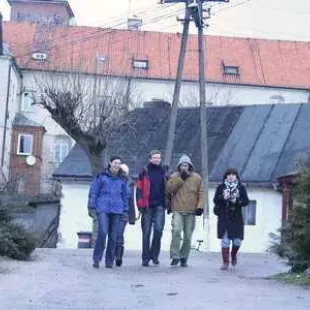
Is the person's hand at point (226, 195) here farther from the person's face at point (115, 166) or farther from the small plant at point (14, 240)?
the small plant at point (14, 240)

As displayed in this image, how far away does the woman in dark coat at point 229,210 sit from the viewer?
49.5 ft

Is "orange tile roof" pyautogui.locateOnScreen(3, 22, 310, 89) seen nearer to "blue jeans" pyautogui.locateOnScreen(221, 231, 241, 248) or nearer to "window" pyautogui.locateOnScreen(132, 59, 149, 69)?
"window" pyautogui.locateOnScreen(132, 59, 149, 69)

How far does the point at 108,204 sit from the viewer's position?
48.1ft

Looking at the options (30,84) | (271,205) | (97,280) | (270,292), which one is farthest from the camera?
(30,84)

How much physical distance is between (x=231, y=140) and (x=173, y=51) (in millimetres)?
34459

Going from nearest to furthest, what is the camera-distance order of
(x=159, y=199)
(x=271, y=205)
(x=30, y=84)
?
(x=159, y=199) < (x=271, y=205) < (x=30, y=84)

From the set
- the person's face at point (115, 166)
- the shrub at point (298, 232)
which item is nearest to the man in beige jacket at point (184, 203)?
the person's face at point (115, 166)

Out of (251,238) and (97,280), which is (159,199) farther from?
(251,238)

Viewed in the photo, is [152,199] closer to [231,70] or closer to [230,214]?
[230,214]

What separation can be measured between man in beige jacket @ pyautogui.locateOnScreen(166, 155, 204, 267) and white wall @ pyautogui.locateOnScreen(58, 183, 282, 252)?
18468 millimetres

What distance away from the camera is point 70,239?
3941cm

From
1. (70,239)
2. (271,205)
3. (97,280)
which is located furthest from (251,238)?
(97,280)

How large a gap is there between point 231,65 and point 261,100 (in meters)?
3.67

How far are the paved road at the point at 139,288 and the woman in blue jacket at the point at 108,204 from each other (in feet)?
1.17
